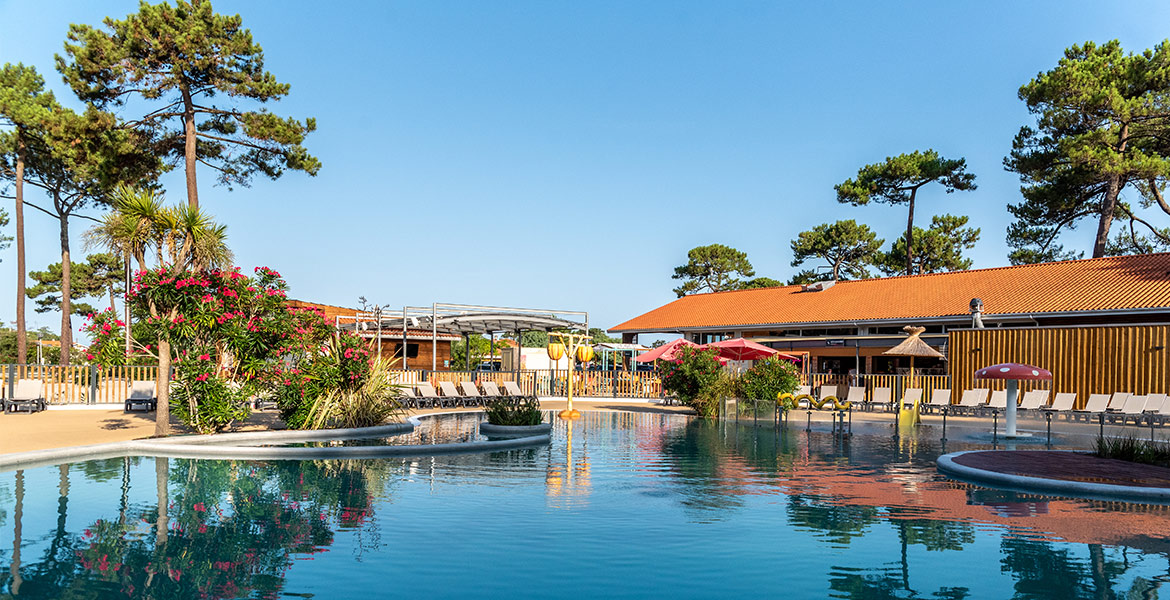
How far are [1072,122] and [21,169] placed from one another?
137 feet

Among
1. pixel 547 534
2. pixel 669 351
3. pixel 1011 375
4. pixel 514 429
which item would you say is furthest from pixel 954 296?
pixel 547 534

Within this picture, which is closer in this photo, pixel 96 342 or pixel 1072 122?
pixel 96 342

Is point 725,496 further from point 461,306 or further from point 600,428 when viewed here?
point 461,306

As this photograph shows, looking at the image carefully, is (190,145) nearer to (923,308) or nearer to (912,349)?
(912,349)

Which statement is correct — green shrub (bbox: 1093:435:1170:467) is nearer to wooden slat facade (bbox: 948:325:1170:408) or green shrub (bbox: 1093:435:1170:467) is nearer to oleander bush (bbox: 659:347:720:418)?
wooden slat facade (bbox: 948:325:1170:408)

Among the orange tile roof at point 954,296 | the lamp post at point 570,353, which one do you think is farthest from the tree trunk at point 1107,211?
the lamp post at point 570,353

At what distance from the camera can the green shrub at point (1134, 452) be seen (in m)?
12.4

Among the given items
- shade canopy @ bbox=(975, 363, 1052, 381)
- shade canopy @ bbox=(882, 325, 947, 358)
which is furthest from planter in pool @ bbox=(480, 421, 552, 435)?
shade canopy @ bbox=(882, 325, 947, 358)

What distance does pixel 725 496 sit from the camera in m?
9.73

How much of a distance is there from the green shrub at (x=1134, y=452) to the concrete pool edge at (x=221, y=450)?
30.7 ft

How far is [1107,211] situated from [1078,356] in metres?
14.7

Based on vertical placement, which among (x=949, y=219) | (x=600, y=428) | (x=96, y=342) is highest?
(x=949, y=219)

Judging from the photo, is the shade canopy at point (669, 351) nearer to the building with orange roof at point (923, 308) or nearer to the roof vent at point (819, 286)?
the building with orange roof at point (923, 308)

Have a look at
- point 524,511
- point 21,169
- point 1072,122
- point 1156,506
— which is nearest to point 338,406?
point 524,511
